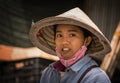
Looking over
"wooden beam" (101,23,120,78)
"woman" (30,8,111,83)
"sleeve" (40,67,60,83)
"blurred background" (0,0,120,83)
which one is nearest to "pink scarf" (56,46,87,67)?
"woman" (30,8,111,83)

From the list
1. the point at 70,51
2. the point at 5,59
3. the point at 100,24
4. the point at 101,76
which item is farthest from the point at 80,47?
the point at 5,59

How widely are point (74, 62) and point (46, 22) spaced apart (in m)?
0.35

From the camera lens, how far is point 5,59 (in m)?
6.13

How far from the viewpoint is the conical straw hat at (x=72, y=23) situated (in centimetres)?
274

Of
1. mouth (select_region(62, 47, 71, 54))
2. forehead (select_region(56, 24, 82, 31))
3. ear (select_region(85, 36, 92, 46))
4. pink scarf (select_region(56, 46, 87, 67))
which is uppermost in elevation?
forehead (select_region(56, 24, 82, 31))

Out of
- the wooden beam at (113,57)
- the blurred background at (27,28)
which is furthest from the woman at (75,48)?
the wooden beam at (113,57)

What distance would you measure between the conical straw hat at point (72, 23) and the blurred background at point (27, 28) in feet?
9.02

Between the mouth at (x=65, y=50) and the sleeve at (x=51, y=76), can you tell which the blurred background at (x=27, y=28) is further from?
the mouth at (x=65, y=50)

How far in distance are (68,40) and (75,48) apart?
2.9 inches

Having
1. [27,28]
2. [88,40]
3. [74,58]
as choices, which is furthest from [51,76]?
[27,28]

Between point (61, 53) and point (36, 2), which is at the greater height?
point (36, 2)

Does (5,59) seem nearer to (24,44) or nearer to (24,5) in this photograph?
(24,44)

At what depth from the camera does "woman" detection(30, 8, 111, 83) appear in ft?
8.83

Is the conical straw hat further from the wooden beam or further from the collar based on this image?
the wooden beam
